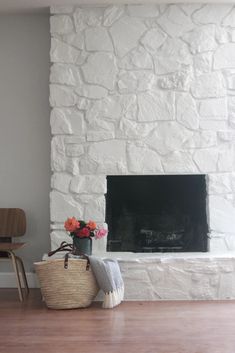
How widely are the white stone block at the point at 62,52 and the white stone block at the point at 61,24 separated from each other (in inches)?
3.3

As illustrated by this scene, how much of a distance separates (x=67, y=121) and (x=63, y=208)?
0.73 metres

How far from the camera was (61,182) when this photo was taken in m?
4.55

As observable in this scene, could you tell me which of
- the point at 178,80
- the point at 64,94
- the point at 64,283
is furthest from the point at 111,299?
the point at 178,80

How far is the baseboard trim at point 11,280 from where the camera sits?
476 cm

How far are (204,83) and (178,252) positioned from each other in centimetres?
142

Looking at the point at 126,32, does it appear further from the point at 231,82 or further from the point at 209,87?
the point at 231,82

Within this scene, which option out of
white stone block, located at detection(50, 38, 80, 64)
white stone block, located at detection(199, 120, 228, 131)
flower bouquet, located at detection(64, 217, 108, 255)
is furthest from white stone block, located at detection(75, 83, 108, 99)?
flower bouquet, located at detection(64, 217, 108, 255)

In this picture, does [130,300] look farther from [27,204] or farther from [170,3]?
[170,3]

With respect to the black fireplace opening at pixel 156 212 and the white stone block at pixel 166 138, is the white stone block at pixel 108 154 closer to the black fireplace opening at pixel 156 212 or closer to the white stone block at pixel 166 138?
the black fireplace opening at pixel 156 212

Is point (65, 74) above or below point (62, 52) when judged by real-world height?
below

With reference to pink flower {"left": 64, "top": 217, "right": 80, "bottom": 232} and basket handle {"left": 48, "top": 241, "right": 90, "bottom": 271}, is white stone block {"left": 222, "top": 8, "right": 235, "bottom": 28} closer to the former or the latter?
pink flower {"left": 64, "top": 217, "right": 80, "bottom": 232}

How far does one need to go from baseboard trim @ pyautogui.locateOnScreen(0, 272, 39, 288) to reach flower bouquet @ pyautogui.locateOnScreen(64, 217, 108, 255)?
31.6 inches

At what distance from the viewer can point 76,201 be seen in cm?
455

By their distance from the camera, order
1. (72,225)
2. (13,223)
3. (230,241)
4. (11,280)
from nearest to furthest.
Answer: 1. (72,225)
2. (230,241)
3. (13,223)
4. (11,280)
